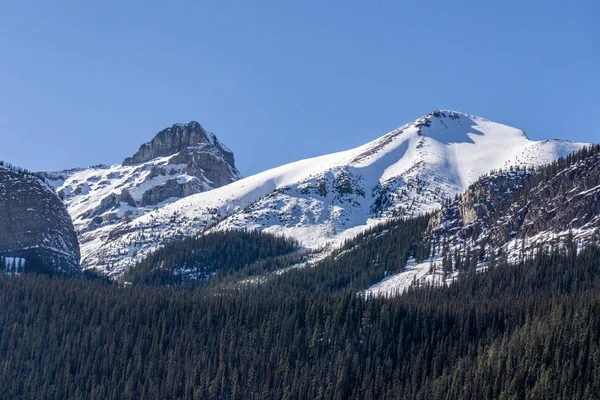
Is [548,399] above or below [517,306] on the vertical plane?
below

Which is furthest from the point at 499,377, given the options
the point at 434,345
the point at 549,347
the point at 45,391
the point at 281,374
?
the point at 45,391

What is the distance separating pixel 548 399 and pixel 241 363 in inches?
2479

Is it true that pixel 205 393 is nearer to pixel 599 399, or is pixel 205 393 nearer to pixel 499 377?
pixel 499 377

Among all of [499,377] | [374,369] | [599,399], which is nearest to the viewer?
[599,399]

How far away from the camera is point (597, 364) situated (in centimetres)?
16362

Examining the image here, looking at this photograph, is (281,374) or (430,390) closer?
(430,390)

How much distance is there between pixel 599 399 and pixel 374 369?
4440 centimetres

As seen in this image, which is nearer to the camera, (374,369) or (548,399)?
(548,399)

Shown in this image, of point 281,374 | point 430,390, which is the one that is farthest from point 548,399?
point 281,374

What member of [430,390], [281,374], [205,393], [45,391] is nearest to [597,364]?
[430,390]

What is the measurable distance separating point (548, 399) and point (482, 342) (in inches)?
1233

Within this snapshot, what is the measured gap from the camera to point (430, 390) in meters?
173

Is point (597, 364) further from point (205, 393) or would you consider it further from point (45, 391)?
point (45, 391)

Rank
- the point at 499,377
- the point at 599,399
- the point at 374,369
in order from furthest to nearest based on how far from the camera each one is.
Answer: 1. the point at 374,369
2. the point at 499,377
3. the point at 599,399
